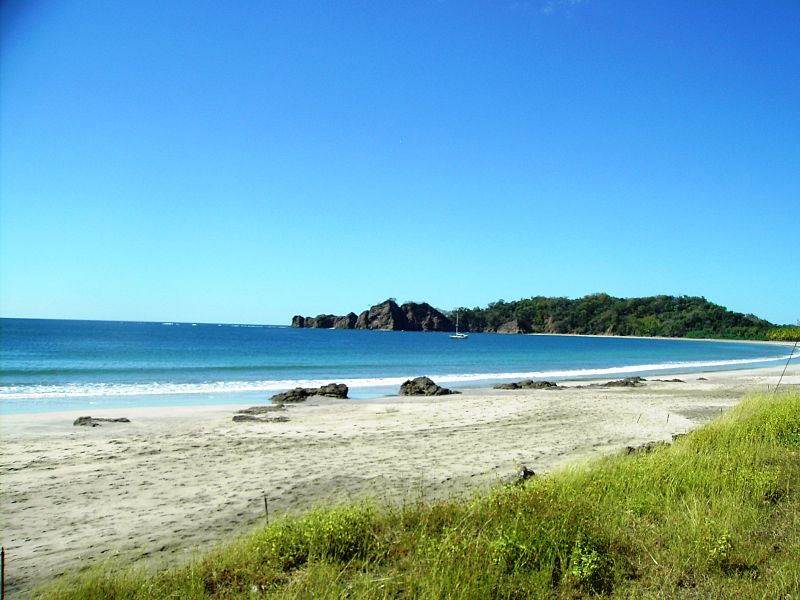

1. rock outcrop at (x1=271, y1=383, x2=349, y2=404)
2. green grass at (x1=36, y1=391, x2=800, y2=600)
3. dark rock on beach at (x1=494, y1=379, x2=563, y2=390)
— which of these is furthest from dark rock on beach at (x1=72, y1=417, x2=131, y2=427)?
dark rock on beach at (x1=494, y1=379, x2=563, y2=390)

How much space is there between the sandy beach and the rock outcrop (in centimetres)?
211

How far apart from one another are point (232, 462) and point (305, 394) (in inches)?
514

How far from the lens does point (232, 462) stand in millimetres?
12055

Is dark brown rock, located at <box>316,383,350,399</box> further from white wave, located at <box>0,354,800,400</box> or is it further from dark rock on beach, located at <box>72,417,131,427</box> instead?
dark rock on beach, located at <box>72,417,131,427</box>

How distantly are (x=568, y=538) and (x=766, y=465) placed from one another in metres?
4.69

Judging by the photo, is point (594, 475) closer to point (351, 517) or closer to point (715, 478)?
point (715, 478)

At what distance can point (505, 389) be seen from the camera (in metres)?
30.6

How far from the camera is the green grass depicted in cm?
506

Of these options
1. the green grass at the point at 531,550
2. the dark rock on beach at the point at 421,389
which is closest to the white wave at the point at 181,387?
the dark rock on beach at the point at 421,389

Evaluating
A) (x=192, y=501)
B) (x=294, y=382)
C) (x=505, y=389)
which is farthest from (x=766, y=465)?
(x=294, y=382)

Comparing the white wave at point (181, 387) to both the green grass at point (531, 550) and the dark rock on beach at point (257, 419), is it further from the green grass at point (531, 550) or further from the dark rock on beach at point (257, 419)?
the green grass at point (531, 550)

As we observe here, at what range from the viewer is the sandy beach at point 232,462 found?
25.4ft

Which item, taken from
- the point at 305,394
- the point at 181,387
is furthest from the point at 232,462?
the point at 181,387

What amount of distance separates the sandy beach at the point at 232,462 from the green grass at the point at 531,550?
1522 millimetres
